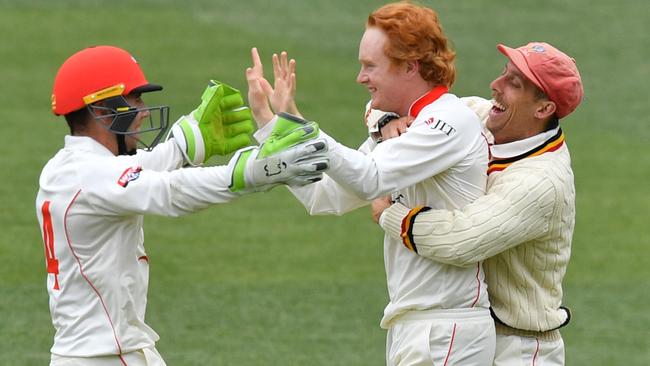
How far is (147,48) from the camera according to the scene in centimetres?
1881

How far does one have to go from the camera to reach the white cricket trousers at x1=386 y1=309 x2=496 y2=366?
5570 mm

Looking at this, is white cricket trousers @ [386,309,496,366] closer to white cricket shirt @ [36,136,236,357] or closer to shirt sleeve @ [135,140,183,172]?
white cricket shirt @ [36,136,236,357]

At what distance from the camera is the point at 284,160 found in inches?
198

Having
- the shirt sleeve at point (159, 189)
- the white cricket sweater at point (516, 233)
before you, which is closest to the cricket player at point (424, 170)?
the white cricket sweater at point (516, 233)

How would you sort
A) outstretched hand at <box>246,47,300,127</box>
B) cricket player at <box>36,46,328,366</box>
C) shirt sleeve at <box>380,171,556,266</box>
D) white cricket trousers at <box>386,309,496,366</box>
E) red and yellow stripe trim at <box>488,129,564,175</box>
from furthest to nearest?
red and yellow stripe trim at <box>488,129,564,175</box> < outstretched hand at <box>246,47,300,127</box> < white cricket trousers at <box>386,309,496,366</box> < shirt sleeve at <box>380,171,556,266</box> < cricket player at <box>36,46,328,366</box>

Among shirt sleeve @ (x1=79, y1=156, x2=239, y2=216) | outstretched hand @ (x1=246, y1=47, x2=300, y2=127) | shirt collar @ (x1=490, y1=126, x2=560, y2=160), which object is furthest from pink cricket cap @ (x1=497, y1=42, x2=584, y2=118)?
shirt sleeve @ (x1=79, y1=156, x2=239, y2=216)

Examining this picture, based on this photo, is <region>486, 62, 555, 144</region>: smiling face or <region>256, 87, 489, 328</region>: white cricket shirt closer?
<region>256, 87, 489, 328</region>: white cricket shirt

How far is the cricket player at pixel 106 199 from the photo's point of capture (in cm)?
521

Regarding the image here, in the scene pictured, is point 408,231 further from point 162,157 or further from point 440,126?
point 162,157

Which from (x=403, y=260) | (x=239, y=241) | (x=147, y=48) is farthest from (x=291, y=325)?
(x=147, y=48)

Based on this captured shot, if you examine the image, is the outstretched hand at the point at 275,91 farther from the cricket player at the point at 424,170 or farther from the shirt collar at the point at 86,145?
the shirt collar at the point at 86,145

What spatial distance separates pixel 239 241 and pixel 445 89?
6980 mm

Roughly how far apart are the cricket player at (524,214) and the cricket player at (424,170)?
0.10 metres

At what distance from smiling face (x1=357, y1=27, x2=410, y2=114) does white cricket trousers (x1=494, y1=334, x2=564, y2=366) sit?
1143 millimetres
